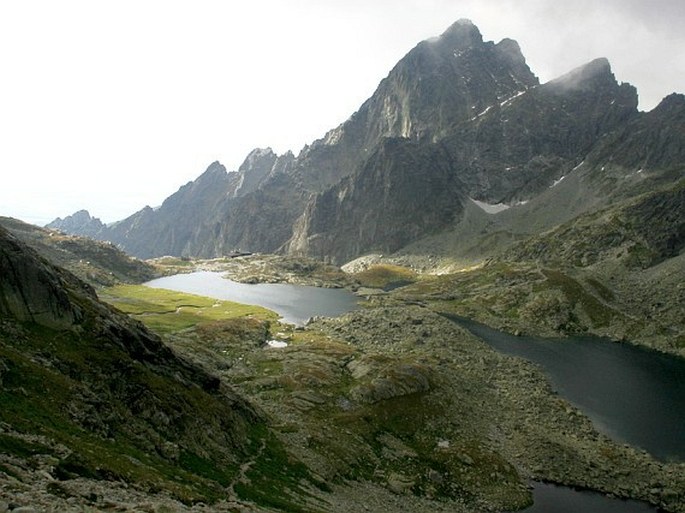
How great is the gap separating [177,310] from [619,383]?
123790mm

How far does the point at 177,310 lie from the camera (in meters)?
160

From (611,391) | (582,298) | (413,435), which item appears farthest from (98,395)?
(582,298)

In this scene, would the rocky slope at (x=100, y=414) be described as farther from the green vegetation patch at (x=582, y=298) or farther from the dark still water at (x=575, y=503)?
the green vegetation patch at (x=582, y=298)

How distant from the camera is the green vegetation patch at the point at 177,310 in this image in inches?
5029

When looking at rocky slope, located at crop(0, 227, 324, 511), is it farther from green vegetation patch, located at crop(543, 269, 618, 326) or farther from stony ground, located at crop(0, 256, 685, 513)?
green vegetation patch, located at crop(543, 269, 618, 326)

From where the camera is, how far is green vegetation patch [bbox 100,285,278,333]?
12774cm

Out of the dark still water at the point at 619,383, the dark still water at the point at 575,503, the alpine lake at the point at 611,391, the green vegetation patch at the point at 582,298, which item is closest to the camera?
the dark still water at the point at 575,503

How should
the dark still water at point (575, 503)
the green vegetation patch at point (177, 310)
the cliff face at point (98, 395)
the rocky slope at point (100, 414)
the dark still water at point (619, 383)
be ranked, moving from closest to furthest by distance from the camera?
1. the rocky slope at point (100, 414)
2. the cliff face at point (98, 395)
3. the dark still water at point (575, 503)
4. the dark still water at point (619, 383)
5. the green vegetation patch at point (177, 310)

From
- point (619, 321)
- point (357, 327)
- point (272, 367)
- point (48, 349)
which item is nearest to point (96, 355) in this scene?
point (48, 349)

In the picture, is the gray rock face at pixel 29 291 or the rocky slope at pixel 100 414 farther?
the gray rock face at pixel 29 291

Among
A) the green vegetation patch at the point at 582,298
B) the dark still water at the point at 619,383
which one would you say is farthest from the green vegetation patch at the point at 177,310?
the green vegetation patch at the point at 582,298

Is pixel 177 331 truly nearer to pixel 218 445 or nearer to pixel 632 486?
pixel 218 445

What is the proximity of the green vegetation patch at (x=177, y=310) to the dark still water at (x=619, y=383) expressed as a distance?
76842 millimetres

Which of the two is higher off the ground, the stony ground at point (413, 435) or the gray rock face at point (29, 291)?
the gray rock face at point (29, 291)
